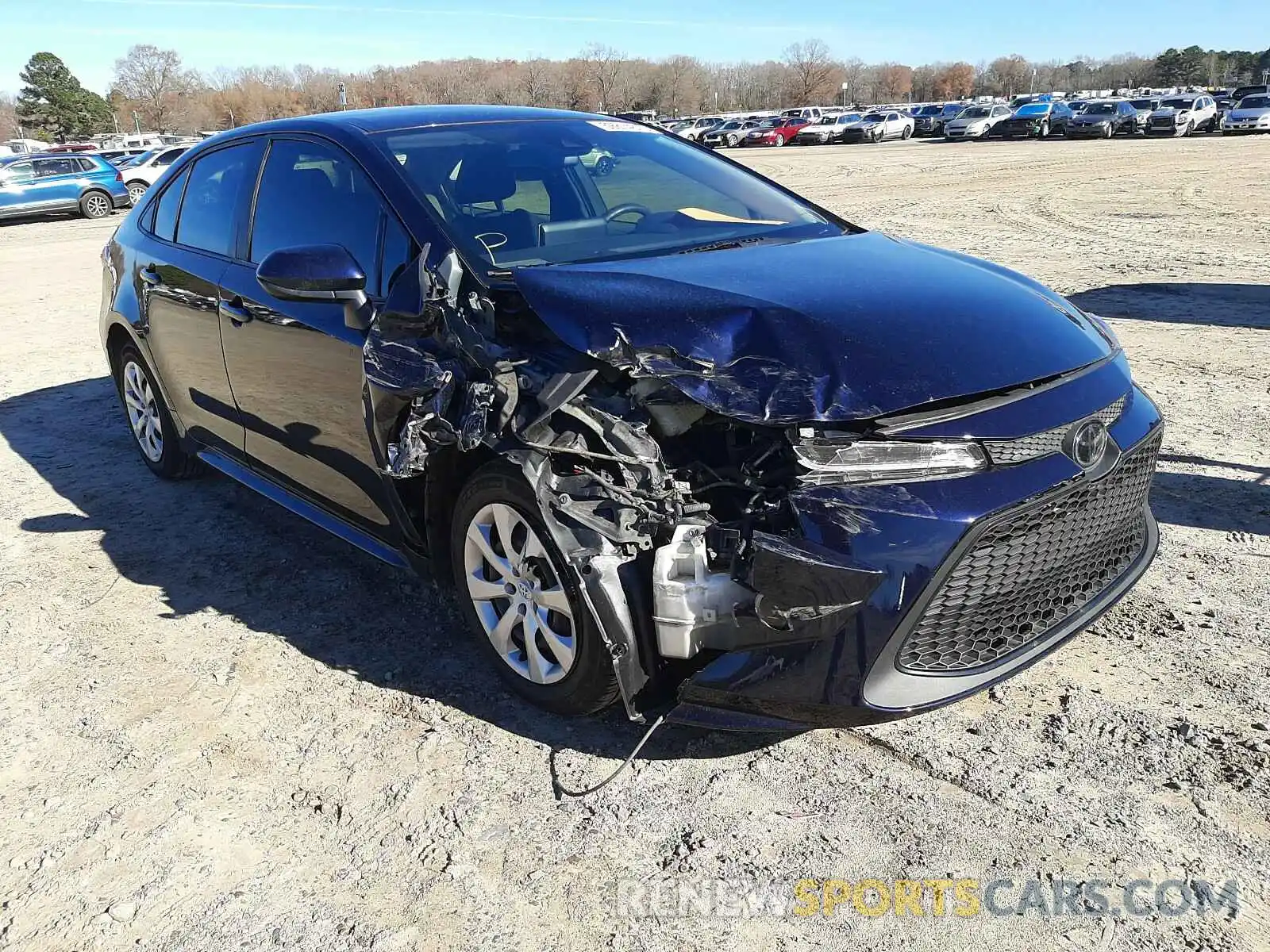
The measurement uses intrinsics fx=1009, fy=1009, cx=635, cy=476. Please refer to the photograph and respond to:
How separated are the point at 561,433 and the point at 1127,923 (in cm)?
176

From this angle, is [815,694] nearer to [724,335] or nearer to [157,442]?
[724,335]

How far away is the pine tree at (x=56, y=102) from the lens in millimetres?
83250

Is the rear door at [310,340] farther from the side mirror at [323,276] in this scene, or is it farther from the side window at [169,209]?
the side window at [169,209]

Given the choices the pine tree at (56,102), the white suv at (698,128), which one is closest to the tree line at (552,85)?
the pine tree at (56,102)

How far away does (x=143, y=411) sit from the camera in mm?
5359

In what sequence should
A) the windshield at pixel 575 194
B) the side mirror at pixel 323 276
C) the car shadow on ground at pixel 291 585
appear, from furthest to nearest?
the windshield at pixel 575 194
the side mirror at pixel 323 276
the car shadow on ground at pixel 291 585

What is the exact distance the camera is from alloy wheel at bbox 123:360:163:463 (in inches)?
205

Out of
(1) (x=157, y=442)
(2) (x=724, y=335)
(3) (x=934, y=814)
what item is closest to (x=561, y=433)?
(2) (x=724, y=335)

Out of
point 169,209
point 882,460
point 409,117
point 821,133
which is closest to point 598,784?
point 882,460

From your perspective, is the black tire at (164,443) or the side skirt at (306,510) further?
the black tire at (164,443)

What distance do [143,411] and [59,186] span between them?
20.8 meters

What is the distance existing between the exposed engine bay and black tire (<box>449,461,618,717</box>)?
8 cm

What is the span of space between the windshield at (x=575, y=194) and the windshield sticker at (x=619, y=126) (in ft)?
0.04

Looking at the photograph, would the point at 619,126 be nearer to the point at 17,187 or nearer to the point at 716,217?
the point at 716,217
